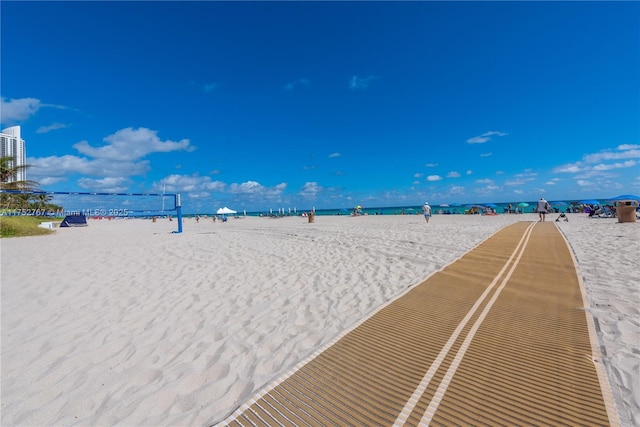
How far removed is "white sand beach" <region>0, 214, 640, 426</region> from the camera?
88.9 inches

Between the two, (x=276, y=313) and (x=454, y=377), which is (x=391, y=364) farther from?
(x=276, y=313)

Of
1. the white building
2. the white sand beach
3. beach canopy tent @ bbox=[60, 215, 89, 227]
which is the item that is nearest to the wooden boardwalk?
the white sand beach

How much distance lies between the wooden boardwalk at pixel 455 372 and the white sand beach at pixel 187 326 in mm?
189

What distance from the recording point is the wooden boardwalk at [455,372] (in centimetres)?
203

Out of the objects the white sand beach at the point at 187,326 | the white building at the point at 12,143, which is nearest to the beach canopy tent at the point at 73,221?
the white building at the point at 12,143

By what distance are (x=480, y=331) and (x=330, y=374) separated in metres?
1.86

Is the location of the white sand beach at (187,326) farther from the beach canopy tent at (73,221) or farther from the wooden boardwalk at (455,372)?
the beach canopy tent at (73,221)

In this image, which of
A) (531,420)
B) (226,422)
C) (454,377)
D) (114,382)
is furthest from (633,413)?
(114,382)

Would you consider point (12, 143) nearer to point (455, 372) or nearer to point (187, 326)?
point (187, 326)

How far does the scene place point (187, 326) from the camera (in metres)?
3.60

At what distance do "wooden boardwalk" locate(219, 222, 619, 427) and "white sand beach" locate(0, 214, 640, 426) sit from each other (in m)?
0.19

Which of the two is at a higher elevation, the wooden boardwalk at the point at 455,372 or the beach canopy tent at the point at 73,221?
the beach canopy tent at the point at 73,221

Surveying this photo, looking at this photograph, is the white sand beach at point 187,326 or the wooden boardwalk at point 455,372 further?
the white sand beach at point 187,326

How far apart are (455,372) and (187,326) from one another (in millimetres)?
3013
